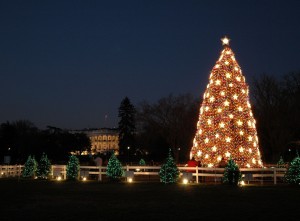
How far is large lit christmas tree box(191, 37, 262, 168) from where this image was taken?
105ft

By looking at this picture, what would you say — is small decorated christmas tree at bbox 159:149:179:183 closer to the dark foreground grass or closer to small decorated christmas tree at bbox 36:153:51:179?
the dark foreground grass

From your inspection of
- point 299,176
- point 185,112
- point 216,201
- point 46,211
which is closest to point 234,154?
point 299,176

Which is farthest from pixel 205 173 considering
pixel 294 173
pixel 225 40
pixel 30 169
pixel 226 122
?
pixel 30 169

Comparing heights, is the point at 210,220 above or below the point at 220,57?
below

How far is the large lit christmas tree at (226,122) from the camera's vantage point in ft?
105

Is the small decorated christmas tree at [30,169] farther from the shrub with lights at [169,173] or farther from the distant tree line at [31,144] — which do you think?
the distant tree line at [31,144]

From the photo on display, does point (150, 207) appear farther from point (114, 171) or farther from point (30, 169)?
point (30, 169)

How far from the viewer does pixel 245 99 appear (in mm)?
32531

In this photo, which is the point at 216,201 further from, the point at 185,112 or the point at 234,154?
the point at 185,112

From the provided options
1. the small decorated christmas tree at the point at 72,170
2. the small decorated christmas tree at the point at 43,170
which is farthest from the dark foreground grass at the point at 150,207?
the small decorated christmas tree at the point at 43,170

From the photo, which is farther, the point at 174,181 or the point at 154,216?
the point at 174,181

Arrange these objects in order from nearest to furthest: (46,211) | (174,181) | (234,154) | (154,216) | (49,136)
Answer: (154,216) → (46,211) → (174,181) → (234,154) → (49,136)

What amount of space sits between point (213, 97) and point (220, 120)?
1628mm

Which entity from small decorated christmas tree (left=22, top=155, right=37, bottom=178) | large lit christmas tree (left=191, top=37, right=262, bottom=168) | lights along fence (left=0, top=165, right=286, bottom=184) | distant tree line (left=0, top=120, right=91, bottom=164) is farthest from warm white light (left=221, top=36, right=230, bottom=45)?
distant tree line (left=0, top=120, right=91, bottom=164)
